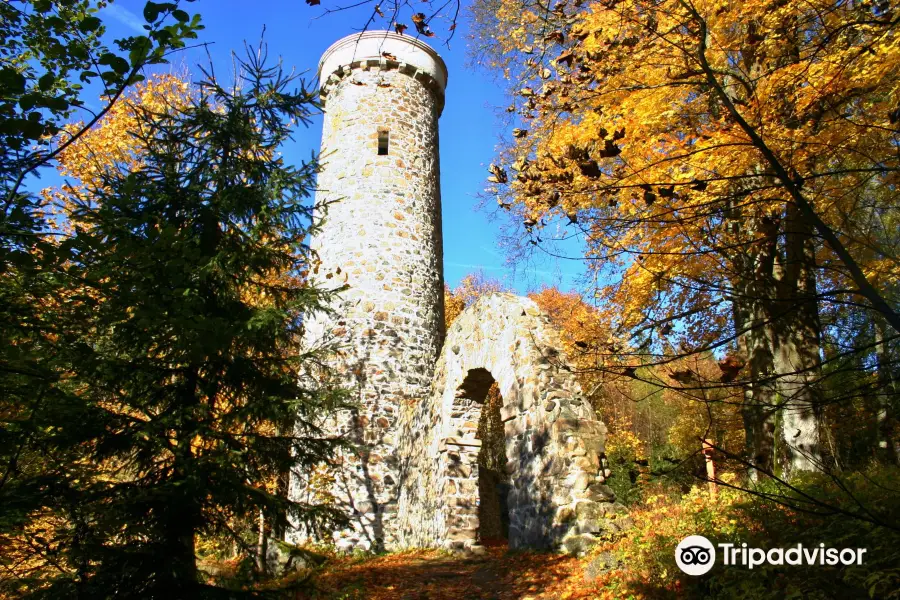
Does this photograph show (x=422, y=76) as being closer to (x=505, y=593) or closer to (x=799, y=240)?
(x=799, y=240)

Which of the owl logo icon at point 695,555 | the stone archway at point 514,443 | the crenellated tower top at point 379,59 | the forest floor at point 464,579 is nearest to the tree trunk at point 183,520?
the forest floor at point 464,579

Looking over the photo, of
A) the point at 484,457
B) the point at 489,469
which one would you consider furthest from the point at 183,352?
the point at 484,457

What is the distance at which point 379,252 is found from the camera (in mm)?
11648

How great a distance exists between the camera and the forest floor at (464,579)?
5527 millimetres

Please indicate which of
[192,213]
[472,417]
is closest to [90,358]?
[192,213]

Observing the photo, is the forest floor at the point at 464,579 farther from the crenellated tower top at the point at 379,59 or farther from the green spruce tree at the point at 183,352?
the crenellated tower top at the point at 379,59

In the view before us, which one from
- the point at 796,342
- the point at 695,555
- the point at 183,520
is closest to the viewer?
the point at 695,555

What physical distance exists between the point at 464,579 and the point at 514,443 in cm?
173

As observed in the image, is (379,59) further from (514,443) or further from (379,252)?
(514,443)

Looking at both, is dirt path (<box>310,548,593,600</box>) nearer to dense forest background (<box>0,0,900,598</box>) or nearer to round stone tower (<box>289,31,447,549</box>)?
dense forest background (<box>0,0,900,598</box>)

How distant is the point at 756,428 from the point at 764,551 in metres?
4.36

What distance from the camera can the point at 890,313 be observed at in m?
2.04

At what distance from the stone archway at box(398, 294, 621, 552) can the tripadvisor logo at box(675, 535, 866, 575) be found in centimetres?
135

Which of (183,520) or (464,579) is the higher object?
(183,520)
